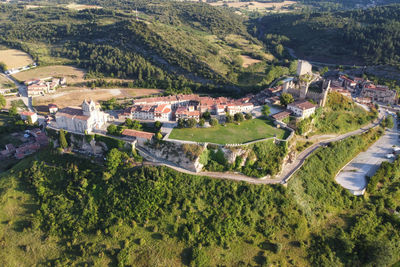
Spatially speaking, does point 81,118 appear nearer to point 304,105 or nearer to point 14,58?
point 304,105

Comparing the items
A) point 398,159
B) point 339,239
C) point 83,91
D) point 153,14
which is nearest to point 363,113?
point 398,159

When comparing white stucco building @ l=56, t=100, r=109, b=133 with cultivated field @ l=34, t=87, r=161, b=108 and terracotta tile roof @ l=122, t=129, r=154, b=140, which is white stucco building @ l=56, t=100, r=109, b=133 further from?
cultivated field @ l=34, t=87, r=161, b=108

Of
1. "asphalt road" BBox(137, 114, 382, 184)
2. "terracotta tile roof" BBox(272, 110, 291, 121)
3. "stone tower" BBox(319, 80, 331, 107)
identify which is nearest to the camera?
"asphalt road" BBox(137, 114, 382, 184)

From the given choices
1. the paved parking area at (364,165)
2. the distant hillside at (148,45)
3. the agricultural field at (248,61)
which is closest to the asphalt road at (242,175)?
the paved parking area at (364,165)

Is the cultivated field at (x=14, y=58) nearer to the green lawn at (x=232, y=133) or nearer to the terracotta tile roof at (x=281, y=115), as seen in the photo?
the green lawn at (x=232, y=133)

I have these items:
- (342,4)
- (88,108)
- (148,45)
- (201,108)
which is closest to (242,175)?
(201,108)

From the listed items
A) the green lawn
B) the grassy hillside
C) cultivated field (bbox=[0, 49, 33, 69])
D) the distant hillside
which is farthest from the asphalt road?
cultivated field (bbox=[0, 49, 33, 69])

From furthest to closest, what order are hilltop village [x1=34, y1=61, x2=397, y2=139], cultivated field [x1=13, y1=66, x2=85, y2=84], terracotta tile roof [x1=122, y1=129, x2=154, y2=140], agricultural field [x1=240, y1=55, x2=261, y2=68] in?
1. agricultural field [x1=240, y1=55, x2=261, y2=68]
2. cultivated field [x1=13, y1=66, x2=85, y2=84]
3. hilltop village [x1=34, y1=61, x2=397, y2=139]
4. terracotta tile roof [x1=122, y1=129, x2=154, y2=140]
